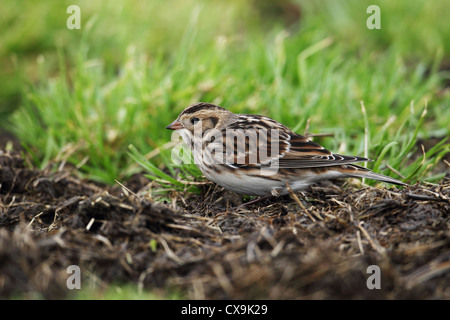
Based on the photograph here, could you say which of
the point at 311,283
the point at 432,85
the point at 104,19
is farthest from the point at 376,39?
the point at 311,283

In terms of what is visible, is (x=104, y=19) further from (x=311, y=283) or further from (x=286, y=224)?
(x=311, y=283)

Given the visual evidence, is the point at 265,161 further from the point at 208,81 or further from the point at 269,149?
the point at 208,81

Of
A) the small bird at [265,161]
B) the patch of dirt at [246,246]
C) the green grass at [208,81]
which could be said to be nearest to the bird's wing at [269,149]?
the small bird at [265,161]

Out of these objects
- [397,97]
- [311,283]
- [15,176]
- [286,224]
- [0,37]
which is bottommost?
[311,283]

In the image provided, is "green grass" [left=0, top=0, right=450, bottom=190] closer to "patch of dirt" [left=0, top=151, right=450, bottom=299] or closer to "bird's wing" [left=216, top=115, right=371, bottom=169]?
"bird's wing" [left=216, top=115, right=371, bottom=169]

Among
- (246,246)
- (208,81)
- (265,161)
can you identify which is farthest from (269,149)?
(208,81)

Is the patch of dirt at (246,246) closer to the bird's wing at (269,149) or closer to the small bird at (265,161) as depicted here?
the small bird at (265,161)

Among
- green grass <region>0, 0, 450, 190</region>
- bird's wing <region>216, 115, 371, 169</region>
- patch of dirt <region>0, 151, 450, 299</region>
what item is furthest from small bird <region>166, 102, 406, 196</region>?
green grass <region>0, 0, 450, 190</region>
